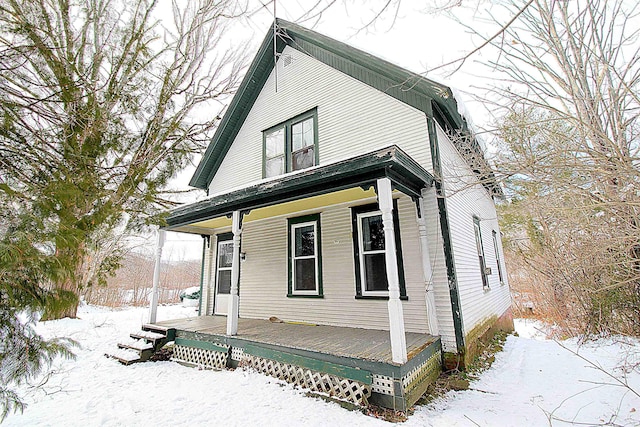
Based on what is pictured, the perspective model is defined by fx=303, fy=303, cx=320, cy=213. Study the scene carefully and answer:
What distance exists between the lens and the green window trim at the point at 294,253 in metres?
6.72

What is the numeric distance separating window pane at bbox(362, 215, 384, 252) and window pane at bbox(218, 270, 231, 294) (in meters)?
4.61

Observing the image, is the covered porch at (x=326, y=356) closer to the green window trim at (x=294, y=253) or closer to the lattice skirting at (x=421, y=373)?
the lattice skirting at (x=421, y=373)

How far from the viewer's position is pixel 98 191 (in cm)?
256

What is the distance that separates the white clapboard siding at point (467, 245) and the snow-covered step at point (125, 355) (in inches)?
246

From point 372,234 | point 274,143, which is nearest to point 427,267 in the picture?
point 372,234

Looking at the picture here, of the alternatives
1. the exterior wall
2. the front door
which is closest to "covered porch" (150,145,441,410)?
the front door

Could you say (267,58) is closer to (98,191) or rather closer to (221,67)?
(221,67)

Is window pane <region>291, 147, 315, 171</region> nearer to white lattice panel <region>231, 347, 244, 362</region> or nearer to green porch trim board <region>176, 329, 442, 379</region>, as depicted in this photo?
green porch trim board <region>176, 329, 442, 379</region>

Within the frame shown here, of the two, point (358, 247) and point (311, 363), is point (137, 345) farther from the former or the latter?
point (358, 247)

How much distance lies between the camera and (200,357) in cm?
603

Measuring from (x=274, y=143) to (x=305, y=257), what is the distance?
3340mm

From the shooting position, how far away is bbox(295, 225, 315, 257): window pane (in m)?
7.07


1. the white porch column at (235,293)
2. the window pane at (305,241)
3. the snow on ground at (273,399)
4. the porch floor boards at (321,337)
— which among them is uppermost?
the window pane at (305,241)

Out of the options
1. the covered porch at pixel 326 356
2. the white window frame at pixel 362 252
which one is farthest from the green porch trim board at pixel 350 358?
the white window frame at pixel 362 252
